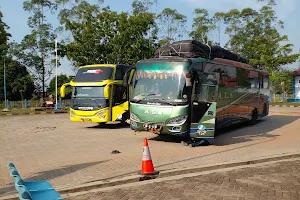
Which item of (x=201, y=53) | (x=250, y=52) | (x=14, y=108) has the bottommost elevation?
(x=14, y=108)

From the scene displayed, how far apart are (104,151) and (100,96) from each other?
6320 mm

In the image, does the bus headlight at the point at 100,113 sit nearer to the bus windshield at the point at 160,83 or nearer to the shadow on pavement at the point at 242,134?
the bus windshield at the point at 160,83

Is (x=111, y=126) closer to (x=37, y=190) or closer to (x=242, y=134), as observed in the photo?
(x=242, y=134)

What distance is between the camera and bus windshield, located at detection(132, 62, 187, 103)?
38.0 feet

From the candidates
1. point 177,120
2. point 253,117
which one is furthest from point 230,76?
point 177,120

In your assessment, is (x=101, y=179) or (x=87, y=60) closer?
(x=101, y=179)

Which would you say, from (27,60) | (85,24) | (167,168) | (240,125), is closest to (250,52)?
(85,24)

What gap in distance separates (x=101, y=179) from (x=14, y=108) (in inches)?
1287

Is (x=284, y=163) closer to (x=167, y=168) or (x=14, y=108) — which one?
(x=167, y=168)

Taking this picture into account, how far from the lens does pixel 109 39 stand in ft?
124

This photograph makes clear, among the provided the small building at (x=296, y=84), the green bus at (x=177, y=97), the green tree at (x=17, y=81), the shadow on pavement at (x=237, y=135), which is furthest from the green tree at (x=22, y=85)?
the small building at (x=296, y=84)

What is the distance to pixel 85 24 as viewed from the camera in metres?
38.2

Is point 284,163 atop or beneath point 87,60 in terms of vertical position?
beneath

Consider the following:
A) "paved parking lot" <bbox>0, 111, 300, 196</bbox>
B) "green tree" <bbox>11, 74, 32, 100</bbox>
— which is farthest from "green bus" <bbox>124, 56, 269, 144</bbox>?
"green tree" <bbox>11, 74, 32, 100</bbox>
